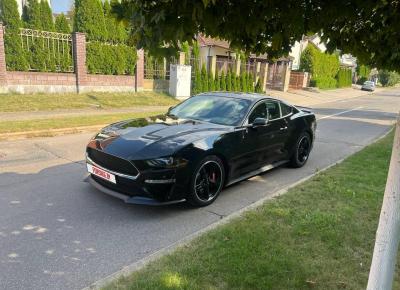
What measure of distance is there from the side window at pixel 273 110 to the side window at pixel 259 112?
5.9 inches

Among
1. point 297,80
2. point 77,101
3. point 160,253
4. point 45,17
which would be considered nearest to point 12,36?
point 45,17

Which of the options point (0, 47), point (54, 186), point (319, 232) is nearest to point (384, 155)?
point (319, 232)

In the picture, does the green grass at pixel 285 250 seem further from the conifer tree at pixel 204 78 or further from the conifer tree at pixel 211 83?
the conifer tree at pixel 211 83

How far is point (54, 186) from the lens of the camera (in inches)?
209

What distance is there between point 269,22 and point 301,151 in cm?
541

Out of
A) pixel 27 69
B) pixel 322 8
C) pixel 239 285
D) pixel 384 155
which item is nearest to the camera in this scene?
pixel 322 8

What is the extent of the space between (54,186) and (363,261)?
4.22 metres

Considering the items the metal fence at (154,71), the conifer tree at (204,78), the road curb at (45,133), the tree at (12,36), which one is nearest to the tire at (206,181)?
the road curb at (45,133)

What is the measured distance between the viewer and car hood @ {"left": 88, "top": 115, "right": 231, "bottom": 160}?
14.2 feet

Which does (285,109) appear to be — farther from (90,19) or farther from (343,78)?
(343,78)

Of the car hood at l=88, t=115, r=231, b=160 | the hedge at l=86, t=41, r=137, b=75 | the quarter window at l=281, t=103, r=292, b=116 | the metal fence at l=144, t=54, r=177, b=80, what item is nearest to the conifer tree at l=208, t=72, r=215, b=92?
the metal fence at l=144, t=54, r=177, b=80

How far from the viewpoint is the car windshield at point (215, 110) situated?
550cm

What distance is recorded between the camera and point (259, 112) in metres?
5.89

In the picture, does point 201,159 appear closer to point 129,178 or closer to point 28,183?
point 129,178
